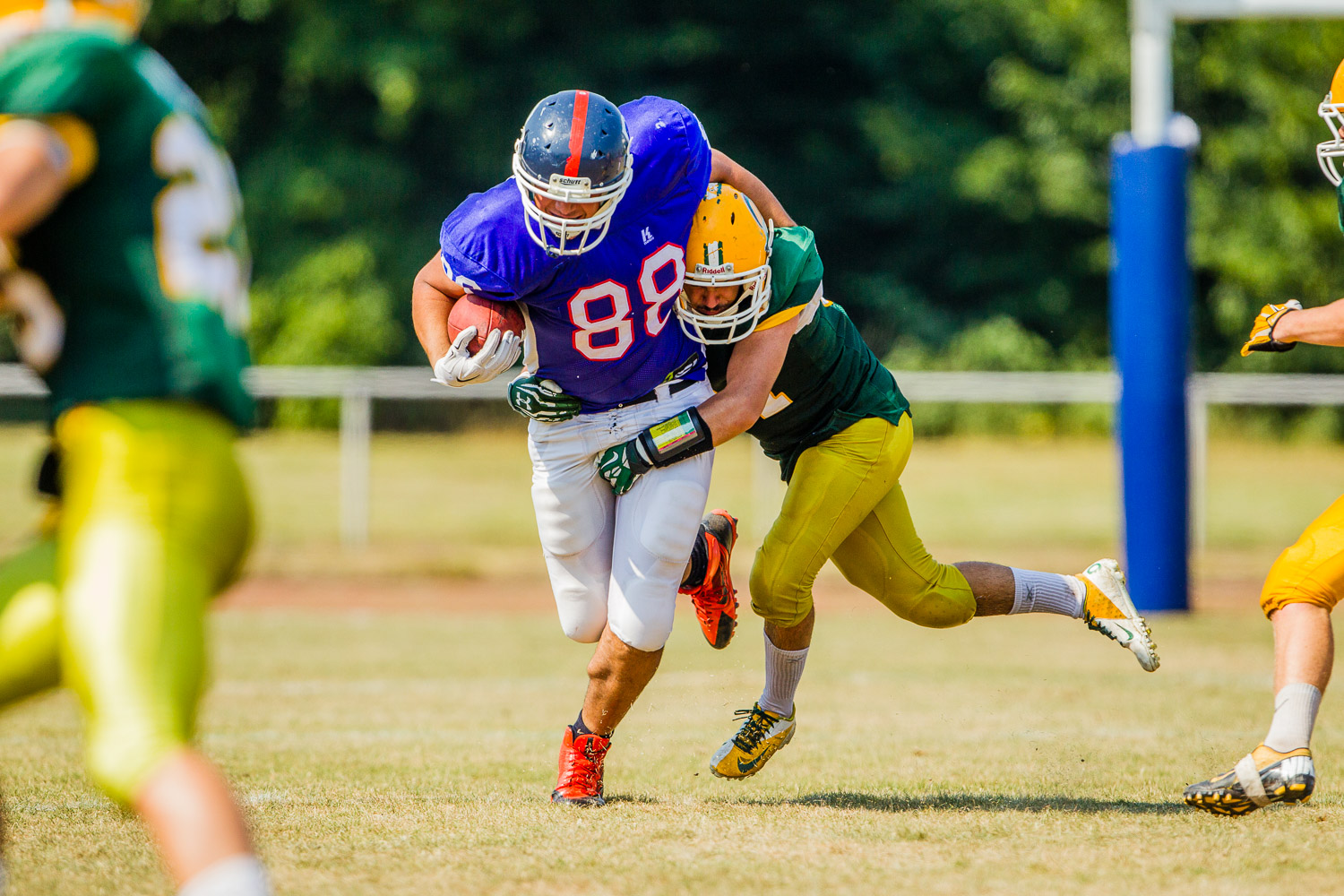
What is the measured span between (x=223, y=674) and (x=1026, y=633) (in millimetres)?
4752

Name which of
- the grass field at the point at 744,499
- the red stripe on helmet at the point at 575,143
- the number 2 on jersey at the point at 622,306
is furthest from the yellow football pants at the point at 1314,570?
the grass field at the point at 744,499

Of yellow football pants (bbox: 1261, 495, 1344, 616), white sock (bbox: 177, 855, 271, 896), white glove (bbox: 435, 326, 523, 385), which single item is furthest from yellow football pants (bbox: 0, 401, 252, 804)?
yellow football pants (bbox: 1261, 495, 1344, 616)

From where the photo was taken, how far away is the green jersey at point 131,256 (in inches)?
82.8

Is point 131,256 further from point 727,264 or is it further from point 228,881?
point 727,264

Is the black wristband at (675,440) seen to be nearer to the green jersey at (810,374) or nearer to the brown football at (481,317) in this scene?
the green jersey at (810,374)

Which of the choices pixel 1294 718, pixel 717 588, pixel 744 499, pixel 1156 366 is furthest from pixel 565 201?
pixel 744 499

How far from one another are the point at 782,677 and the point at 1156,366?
5.52m

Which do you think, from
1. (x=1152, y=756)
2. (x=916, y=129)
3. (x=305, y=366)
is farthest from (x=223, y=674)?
(x=916, y=129)

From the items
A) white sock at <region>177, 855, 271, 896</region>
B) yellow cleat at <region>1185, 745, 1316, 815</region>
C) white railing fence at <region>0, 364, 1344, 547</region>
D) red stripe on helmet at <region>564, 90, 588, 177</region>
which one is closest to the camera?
white sock at <region>177, 855, 271, 896</region>

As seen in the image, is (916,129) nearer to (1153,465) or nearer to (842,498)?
(1153,465)

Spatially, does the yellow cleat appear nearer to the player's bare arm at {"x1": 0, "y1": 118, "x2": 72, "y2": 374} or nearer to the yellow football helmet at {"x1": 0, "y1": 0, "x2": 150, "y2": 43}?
the player's bare arm at {"x1": 0, "y1": 118, "x2": 72, "y2": 374}

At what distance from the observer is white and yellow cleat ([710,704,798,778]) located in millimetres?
4258

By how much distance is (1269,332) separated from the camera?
3.59 metres

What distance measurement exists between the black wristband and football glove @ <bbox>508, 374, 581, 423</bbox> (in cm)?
22
